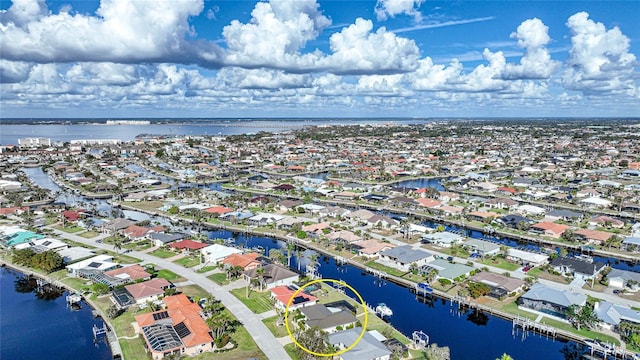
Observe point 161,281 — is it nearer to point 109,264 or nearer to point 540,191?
point 109,264

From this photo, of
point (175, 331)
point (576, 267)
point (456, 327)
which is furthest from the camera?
point (576, 267)

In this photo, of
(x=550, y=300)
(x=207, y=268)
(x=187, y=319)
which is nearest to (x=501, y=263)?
(x=550, y=300)

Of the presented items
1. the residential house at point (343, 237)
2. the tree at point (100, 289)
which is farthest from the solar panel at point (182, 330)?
the residential house at point (343, 237)

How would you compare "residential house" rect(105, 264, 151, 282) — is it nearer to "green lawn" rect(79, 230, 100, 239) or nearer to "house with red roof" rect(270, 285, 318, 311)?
"house with red roof" rect(270, 285, 318, 311)

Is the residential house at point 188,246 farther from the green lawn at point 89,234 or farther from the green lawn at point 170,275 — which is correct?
the green lawn at point 89,234

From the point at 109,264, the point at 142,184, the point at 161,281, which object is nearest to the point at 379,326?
the point at 161,281

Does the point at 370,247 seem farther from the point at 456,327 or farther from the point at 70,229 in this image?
the point at 70,229

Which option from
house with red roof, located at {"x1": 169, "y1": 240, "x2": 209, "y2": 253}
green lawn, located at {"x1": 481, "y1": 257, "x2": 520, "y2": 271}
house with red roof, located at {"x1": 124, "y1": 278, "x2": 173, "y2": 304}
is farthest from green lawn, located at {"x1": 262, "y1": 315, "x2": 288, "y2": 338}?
green lawn, located at {"x1": 481, "y1": 257, "x2": 520, "y2": 271}
